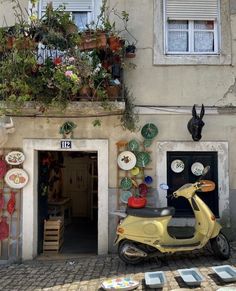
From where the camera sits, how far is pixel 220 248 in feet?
21.7

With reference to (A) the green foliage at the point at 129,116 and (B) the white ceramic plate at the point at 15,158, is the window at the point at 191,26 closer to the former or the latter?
(A) the green foliage at the point at 129,116

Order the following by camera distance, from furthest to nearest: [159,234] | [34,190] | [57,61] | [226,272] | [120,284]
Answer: [34,190]
[57,61]
[159,234]
[226,272]
[120,284]

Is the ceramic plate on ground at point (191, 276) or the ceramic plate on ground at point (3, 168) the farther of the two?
the ceramic plate on ground at point (3, 168)

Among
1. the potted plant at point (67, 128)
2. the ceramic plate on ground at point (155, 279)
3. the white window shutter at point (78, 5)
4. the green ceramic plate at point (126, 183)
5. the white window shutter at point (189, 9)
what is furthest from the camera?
the white window shutter at point (78, 5)

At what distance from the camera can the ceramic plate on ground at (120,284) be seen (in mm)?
5367

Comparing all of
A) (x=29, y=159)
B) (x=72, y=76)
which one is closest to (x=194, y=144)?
(x=72, y=76)

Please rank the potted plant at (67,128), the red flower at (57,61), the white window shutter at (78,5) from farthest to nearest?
the white window shutter at (78,5) < the potted plant at (67,128) < the red flower at (57,61)

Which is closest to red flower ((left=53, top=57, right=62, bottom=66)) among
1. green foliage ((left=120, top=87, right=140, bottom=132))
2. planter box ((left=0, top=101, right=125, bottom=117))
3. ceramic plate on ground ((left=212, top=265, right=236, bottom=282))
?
planter box ((left=0, top=101, right=125, bottom=117))

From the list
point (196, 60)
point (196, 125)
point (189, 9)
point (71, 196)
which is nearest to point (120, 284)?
point (196, 125)

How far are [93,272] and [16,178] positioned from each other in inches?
97.9

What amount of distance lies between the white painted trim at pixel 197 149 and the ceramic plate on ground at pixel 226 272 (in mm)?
1703

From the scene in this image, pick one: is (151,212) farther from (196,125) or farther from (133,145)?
(196,125)

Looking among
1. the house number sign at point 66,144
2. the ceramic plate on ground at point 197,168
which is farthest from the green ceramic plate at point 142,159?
the house number sign at point 66,144

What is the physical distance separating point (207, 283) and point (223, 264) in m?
1.07
